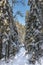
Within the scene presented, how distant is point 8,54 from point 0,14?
9.97 ft

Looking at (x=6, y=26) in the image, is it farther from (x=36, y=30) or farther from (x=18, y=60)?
(x=18, y=60)

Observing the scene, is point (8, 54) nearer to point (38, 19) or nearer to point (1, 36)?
point (1, 36)

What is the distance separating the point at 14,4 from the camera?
63.2ft

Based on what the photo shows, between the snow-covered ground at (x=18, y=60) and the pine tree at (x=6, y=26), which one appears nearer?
the pine tree at (x=6, y=26)

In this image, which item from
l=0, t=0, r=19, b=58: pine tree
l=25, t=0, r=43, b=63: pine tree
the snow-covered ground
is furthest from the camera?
l=25, t=0, r=43, b=63: pine tree

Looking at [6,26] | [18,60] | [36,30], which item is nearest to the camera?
[6,26]

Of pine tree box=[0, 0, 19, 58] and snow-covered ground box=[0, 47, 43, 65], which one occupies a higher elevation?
pine tree box=[0, 0, 19, 58]

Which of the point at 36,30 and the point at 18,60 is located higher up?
the point at 36,30

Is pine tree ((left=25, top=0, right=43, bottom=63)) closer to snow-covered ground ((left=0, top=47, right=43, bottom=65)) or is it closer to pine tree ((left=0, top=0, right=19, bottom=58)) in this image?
snow-covered ground ((left=0, top=47, right=43, bottom=65))

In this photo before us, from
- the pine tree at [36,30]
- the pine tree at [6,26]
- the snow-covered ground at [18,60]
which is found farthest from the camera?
the pine tree at [36,30]

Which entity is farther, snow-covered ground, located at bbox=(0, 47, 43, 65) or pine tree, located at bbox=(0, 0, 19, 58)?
snow-covered ground, located at bbox=(0, 47, 43, 65)

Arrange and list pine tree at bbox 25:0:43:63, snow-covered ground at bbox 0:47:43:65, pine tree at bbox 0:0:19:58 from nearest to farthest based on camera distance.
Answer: pine tree at bbox 0:0:19:58, snow-covered ground at bbox 0:47:43:65, pine tree at bbox 25:0:43:63

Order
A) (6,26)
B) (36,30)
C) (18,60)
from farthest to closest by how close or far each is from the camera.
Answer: (18,60) < (36,30) < (6,26)

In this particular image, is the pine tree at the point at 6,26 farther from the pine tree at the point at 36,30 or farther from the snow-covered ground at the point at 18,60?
the pine tree at the point at 36,30
